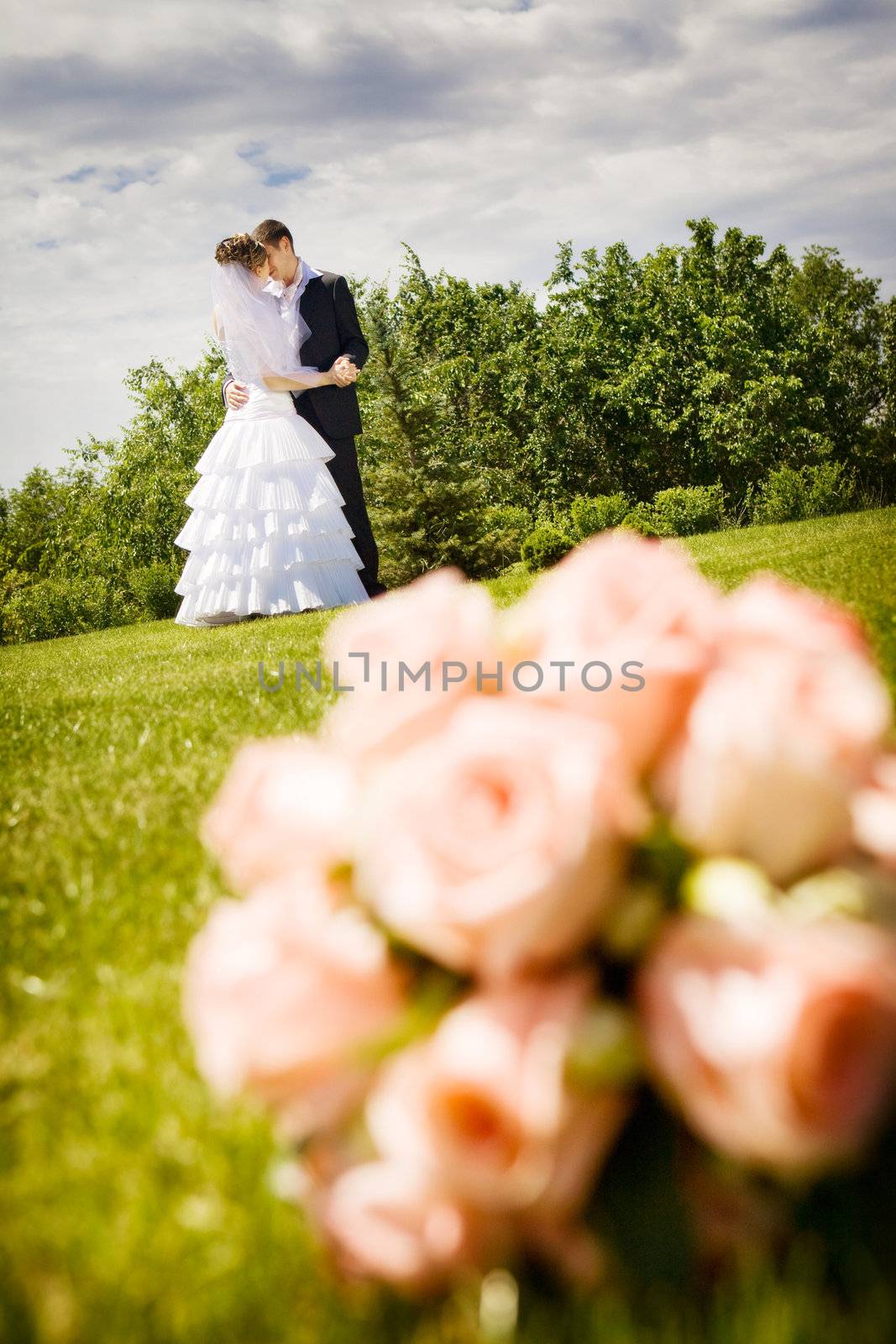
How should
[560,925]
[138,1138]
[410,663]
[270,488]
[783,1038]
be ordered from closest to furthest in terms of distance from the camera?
[783,1038] < [560,925] < [410,663] < [138,1138] < [270,488]

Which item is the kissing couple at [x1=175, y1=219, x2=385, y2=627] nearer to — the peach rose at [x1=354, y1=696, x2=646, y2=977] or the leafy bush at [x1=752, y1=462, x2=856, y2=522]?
the peach rose at [x1=354, y1=696, x2=646, y2=977]

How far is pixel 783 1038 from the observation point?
82 cm

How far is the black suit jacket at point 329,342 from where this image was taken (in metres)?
9.72

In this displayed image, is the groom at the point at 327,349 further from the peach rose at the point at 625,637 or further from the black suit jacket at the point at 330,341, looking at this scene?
the peach rose at the point at 625,637

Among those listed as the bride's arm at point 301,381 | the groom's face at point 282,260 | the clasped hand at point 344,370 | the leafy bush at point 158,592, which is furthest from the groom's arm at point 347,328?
the leafy bush at point 158,592

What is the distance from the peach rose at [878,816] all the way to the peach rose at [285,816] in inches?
23.3

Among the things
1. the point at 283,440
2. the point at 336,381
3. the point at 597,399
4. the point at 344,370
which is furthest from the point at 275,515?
the point at 597,399

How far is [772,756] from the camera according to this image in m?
0.96

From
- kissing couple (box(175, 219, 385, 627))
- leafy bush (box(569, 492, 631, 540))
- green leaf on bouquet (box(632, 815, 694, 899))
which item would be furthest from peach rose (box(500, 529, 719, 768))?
leafy bush (box(569, 492, 631, 540))

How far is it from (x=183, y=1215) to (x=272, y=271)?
393 inches

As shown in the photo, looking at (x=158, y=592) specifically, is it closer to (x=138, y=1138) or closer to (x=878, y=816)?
(x=138, y=1138)

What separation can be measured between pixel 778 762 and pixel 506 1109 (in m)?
0.44

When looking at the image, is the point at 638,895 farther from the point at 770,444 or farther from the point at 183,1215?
the point at 770,444

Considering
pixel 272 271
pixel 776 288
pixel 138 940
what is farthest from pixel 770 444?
pixel 138 940
